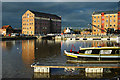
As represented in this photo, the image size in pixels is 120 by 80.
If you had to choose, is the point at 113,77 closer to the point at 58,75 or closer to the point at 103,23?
the point at 58,75

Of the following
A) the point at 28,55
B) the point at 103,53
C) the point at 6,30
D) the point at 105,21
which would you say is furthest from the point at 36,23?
the point at 103,53

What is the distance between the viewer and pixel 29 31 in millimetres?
126375

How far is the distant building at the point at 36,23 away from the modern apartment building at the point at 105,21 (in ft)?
144

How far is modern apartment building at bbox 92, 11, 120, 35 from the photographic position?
358ft

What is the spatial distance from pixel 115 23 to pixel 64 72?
102m

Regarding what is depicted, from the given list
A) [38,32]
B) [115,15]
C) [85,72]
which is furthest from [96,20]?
[85,72]

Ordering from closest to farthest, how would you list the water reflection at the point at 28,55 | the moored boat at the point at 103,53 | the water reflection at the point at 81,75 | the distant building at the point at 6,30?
the water reflection at the point at 81,75 < the moored boat at the point at 103,53 < the water reflection at the point at 28,55 < the distant building at the point at 6,30

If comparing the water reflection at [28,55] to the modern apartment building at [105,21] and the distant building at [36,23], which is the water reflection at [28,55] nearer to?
the modern apartment building at [105,21]

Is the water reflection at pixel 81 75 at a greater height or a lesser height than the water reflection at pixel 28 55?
lesser

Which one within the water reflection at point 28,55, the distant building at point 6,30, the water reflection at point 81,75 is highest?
the distant building at point 6,30

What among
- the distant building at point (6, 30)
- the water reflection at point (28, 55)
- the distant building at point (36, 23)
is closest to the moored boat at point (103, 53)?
the water reflection at point (28, 55)

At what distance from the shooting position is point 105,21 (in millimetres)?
113125

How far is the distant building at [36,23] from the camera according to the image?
404 ft

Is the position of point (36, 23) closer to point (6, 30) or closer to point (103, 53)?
point (6, 30)
